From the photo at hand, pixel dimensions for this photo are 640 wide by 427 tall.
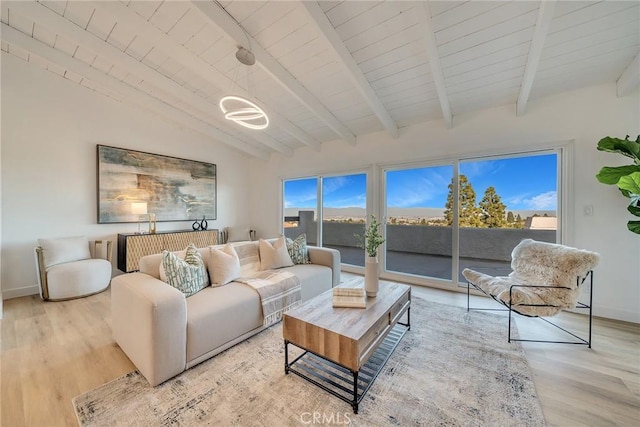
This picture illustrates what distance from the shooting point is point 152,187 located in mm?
4516

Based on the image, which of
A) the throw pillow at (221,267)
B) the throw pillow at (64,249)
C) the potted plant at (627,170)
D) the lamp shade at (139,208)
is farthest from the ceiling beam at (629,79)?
the throw pillow at (64,249)

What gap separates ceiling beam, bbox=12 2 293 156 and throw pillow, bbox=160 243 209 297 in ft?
8.88

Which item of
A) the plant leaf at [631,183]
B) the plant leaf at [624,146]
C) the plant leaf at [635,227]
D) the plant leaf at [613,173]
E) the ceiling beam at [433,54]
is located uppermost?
the ceiling beam at [433,54]

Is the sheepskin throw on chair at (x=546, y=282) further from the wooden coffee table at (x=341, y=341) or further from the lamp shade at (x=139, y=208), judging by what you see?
the lamp shade at (x=139, y=208)

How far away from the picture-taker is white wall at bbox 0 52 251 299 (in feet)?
10.4

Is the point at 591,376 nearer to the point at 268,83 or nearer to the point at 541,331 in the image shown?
the point at 541,331

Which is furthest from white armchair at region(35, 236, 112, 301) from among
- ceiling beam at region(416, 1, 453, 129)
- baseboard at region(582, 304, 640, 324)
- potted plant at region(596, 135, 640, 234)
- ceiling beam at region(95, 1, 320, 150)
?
baseboard at region(582, 304, 640, 324)

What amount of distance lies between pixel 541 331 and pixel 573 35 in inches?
111

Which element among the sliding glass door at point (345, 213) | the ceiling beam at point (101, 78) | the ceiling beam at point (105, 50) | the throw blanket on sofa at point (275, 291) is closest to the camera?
the throw blanket on sofa at point (275, 291)

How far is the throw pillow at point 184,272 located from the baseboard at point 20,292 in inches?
118

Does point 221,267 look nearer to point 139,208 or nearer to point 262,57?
point 262,57

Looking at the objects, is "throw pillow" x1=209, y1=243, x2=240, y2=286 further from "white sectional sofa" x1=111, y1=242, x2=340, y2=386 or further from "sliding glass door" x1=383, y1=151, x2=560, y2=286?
"sliding glass door" x1=383, y1=151, x2=560, y2=286

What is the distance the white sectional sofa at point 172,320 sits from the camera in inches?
61.6

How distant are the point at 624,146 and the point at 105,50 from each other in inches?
221
